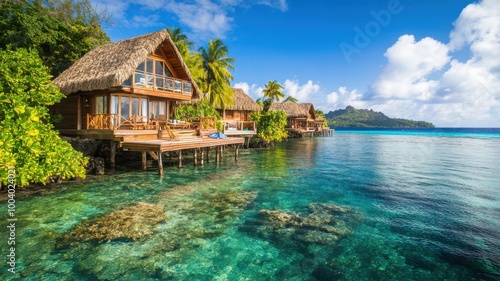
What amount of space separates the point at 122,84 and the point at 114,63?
1273 millimetres

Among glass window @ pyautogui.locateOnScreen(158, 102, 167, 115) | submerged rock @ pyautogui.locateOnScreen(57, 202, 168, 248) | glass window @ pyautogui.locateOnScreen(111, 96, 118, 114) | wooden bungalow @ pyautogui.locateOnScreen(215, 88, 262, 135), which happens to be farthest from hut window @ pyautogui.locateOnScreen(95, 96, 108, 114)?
wooden bungalow @ pyautogui.locateOnScreen(215, 88, 262, 135)

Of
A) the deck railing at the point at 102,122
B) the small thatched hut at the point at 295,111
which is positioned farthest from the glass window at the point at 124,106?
the small thatched hut at the point at 295,111

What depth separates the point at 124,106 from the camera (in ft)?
56.4

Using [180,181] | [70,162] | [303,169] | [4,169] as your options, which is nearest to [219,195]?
[180,181]

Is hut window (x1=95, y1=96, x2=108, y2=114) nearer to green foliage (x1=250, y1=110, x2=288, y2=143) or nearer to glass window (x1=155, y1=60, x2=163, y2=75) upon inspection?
glass window (x1=155, y1=60, x2=163, y2=75)

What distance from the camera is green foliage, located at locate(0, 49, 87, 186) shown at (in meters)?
9.12

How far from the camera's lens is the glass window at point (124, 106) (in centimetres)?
1699

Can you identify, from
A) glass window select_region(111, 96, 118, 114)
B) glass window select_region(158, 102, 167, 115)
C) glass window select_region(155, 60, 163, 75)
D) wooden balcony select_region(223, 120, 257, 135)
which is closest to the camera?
glass window select_region(111, 96, 118, 114)

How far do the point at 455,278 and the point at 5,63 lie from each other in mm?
14886

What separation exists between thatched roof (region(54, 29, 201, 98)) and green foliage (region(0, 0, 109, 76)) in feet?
11.7

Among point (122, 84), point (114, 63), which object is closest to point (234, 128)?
point (122, 84)

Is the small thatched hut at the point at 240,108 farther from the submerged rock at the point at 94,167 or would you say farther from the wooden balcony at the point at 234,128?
the submerged rock at the point at 94,167

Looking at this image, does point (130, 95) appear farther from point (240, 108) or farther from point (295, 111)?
point (295, 111)

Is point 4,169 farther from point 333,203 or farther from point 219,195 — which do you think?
point 333,203
